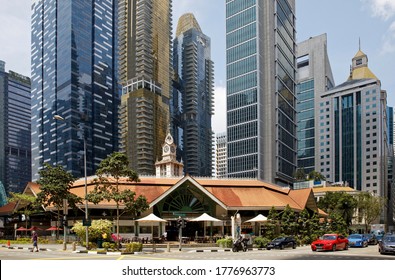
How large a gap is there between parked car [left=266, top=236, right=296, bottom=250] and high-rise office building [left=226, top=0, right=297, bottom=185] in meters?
121

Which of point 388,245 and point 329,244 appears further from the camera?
point 329,244

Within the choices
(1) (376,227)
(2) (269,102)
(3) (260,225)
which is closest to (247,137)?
(2) (269,102)

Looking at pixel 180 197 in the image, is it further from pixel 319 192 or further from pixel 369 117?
pixel 369 117

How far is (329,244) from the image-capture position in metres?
39.2

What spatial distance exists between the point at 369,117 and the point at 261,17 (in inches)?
2261

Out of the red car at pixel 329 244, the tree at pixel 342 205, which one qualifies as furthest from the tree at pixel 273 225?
the tree at pixel 342 205

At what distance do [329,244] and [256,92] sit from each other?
139844 mm

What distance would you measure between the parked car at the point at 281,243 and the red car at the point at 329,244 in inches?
273

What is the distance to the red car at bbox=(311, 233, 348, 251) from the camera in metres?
39.2

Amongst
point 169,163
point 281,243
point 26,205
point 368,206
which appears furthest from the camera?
point 169,163

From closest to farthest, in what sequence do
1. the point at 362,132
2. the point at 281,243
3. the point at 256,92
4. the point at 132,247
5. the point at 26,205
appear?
1. the point at 132,247
2. the point at 281,243
3. the point at 26,205
4. the point at 362,132
5. the point at 256,92

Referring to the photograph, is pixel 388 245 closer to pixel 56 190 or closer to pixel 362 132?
pixel 56 190

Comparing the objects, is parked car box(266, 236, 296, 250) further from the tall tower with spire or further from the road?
the tall tower with spire

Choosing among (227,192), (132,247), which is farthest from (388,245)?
(227,192)
